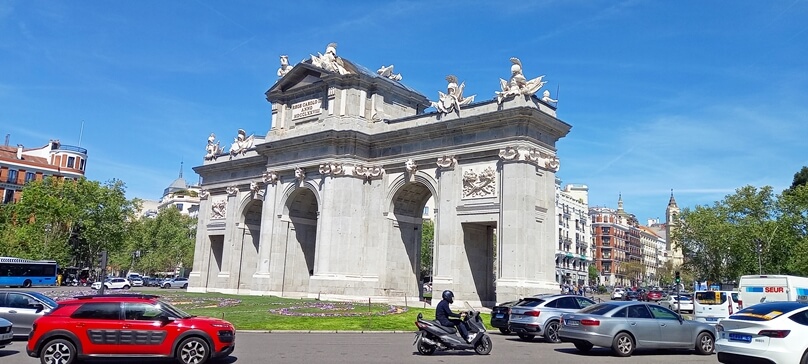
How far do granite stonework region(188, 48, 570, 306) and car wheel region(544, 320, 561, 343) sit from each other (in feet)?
35.3

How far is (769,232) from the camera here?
60812 mm

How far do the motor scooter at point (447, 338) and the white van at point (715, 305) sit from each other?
19.9 m

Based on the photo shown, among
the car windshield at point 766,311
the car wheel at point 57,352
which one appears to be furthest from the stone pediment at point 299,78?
the car windshield at point 766,311

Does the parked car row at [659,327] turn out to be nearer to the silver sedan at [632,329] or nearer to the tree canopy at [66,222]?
the silver sedan at [632,329]

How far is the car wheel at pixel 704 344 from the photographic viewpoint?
669 inches

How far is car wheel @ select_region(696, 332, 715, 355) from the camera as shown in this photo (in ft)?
55.7

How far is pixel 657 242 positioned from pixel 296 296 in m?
152

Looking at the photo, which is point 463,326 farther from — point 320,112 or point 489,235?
point 320,112

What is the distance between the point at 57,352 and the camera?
12.4m

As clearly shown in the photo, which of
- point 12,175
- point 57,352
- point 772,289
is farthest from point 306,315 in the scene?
point 12,175

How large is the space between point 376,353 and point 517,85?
20.9 metres

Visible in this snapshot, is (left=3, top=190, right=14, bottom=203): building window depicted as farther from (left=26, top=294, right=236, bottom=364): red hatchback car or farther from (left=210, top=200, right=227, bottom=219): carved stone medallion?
(left=26, top=294, right=236, bottom=364): red hatchback car

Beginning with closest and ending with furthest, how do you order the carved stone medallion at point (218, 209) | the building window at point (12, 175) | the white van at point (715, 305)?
1. the white van at point (715, 305)
2. the carved stone medallion at point (218, 209)
3. the building window at point (12, 175)

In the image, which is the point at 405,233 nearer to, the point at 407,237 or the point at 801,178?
the point at 407,237
